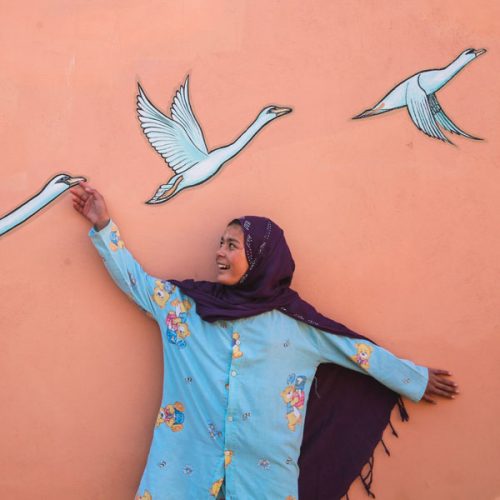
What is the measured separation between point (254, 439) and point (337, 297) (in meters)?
0.76

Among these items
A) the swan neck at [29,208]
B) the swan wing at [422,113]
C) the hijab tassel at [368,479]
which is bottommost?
the hijab tassel at [368,479]

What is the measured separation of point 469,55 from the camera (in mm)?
3125

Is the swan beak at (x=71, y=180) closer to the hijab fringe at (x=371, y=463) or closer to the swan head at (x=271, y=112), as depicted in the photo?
the swan head at (x=271, y=112)

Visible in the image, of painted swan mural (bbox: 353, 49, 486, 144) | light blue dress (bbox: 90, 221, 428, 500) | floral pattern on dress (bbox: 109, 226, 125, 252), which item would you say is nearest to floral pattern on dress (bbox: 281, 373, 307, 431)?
light blue dress (bbox: 90, 221, 428, 500)

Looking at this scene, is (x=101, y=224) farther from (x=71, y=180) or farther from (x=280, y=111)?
(x=280, y=111)

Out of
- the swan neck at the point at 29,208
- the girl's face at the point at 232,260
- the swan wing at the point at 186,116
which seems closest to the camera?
the girl's face at the point at 232,260

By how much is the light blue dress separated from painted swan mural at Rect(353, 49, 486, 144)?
108 centimetres

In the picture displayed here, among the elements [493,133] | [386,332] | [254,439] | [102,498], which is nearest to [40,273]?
[102,498]

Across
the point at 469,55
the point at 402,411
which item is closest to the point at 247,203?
the point at 402,411

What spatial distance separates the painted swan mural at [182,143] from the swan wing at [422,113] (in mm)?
641

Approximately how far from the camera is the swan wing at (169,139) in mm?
3039

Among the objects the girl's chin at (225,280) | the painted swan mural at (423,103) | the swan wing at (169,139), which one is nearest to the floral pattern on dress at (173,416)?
the girl's chin at (225,280)

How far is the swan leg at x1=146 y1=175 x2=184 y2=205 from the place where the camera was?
3.01 metres

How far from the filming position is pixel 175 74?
3.09 meters
